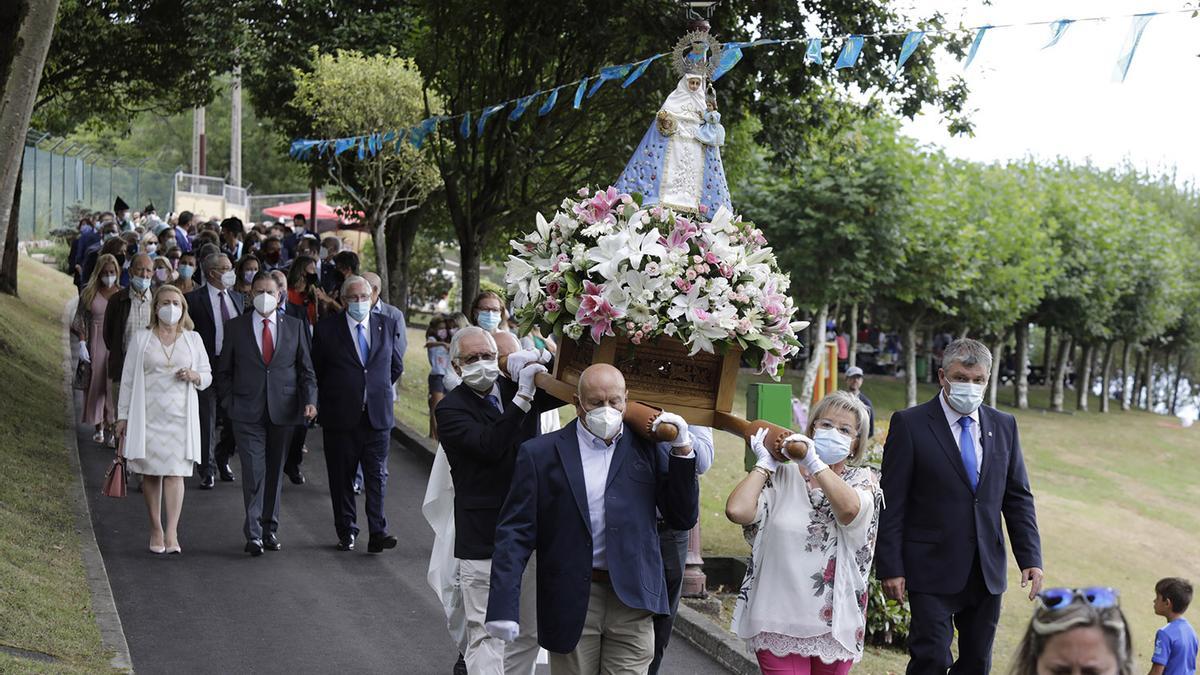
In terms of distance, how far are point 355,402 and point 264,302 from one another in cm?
109

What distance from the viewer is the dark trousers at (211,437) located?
43.5 feet

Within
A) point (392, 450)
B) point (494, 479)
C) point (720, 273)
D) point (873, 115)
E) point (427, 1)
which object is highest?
point (427, 1)

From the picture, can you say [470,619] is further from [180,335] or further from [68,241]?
[68,241]

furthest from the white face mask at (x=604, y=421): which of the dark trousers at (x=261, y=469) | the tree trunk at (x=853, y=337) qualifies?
the tree trunk at (x=853, y=337)

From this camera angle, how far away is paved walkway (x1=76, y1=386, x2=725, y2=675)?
29.1ft

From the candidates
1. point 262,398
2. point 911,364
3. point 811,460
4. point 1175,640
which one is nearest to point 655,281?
point 811,460

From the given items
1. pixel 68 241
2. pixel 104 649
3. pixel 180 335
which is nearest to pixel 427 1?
pixel 180 335

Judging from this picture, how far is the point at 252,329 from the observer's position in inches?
458

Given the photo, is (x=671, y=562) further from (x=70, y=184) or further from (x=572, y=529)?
(x=70, y=184)

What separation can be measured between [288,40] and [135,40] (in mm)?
3184

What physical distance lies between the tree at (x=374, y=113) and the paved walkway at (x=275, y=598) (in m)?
9.19

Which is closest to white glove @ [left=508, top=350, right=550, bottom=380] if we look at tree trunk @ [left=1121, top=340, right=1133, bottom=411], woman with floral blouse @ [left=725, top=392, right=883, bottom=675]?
woman with floral blouse @ [left=725, top=392, right=883, bottom=675]

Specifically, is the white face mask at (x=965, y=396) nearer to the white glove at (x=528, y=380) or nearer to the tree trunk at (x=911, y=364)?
the white glove at (x=528, y=380)

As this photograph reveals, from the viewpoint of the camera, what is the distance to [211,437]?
542 inches
